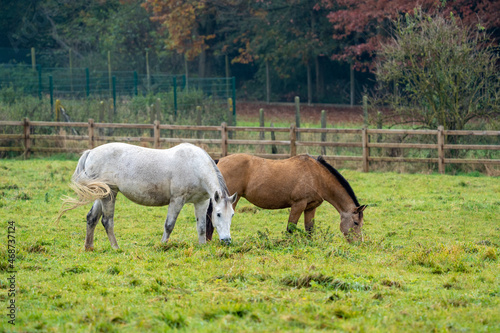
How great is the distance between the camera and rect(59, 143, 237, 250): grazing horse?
7.89 meters

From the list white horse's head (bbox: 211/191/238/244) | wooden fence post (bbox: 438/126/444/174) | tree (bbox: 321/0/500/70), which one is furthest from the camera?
tree (bbox: 321/0/500/70)

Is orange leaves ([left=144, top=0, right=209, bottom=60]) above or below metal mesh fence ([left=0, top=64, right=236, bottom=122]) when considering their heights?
above

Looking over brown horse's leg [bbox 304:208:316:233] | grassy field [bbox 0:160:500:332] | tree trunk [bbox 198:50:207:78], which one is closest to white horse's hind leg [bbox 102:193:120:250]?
grassy field [bbox 0:160:500:332]

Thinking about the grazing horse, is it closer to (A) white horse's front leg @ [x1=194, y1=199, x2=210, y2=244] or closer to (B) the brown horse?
(A) white horse's front leg @ [x1=194, y1=199, x2=210, y2=244]

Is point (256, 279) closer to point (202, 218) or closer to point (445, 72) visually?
point (202, 218)

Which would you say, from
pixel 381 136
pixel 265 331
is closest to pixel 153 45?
pixel 381 136

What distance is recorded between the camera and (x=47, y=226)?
390 inches

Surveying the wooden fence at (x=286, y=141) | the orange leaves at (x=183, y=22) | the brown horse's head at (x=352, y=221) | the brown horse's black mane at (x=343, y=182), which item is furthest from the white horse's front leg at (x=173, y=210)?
the orange leaves at (x=183, y=22)

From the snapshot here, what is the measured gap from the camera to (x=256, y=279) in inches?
240

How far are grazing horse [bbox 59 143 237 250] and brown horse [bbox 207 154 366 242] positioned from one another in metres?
0.90

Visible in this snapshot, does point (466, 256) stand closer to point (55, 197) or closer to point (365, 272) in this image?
point (365, 272)

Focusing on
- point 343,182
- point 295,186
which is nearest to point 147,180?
point 295,186

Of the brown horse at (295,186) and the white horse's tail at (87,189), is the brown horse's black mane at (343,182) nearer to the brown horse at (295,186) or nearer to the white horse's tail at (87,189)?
the brown horse at (295,186)

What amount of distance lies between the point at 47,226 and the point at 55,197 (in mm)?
2765
